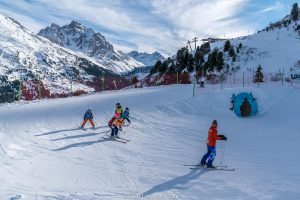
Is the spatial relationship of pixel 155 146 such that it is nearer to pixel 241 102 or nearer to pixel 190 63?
pixel 241 102

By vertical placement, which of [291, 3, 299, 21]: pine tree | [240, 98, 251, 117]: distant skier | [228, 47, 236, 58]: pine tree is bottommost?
[240, 98, 251, 117]: distant skier

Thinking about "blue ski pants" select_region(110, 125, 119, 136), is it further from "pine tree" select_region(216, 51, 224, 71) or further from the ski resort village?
"pine tree" select_region(216, 51, 224, 71)

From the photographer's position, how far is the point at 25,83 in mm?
38781

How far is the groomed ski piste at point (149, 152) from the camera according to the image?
12.5 metres

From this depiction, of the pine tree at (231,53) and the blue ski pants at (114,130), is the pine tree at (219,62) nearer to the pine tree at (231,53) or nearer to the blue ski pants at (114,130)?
the pine tree at (231,53)

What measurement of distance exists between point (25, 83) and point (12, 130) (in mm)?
18531

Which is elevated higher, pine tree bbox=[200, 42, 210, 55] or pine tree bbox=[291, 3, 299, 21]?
pine tree bbox=[291, 3, 299, 21]

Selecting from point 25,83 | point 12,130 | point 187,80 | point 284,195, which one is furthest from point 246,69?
point 284,195

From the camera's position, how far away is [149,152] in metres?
18.3

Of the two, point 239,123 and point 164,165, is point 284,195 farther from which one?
point 239,123

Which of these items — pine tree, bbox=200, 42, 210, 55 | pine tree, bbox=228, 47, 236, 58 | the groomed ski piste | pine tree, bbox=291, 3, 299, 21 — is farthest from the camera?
pine tree, bbox=291, 3, 299, 21

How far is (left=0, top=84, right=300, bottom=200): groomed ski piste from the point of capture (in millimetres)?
12547

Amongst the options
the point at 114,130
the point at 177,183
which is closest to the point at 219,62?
the point at 114,130

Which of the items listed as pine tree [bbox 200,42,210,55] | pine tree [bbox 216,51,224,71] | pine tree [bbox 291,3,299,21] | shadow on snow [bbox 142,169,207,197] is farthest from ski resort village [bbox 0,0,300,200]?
pine tree [bbox 291,3,299,21]
